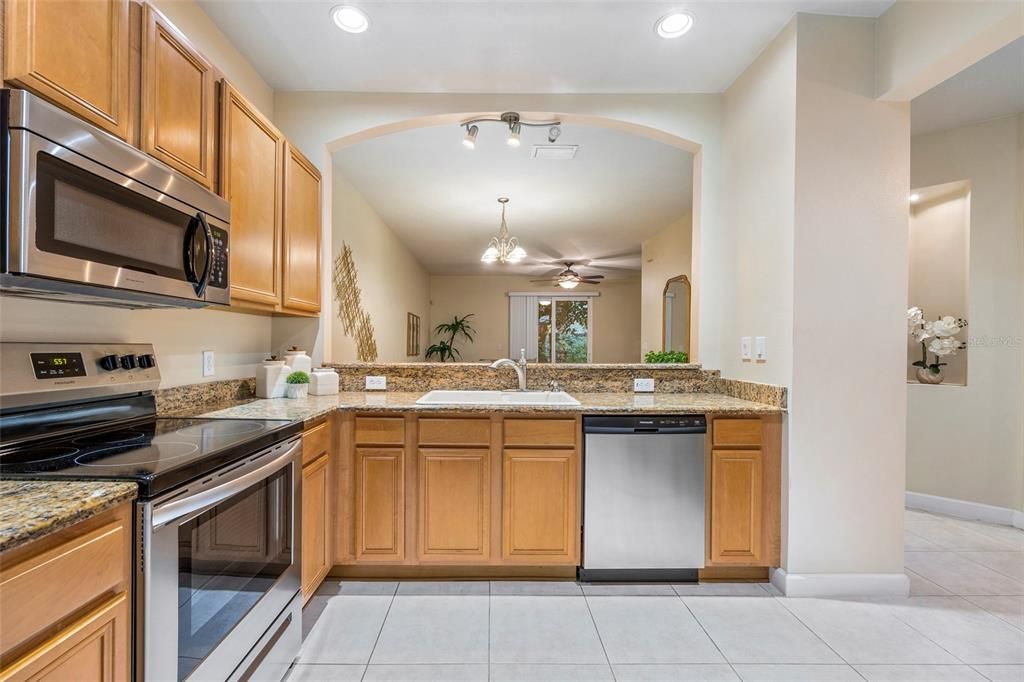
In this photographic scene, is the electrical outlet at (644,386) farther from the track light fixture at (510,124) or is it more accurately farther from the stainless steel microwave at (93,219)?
the stainless steel microwave at (93,219)

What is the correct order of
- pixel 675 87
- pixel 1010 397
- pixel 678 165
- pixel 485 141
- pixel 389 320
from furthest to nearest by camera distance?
pixel 389 320 < pixel 678 165 < pixel 485 141 < pixel 1010 397 < pixel 675 87

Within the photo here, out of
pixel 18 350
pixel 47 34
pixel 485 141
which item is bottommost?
pixel 18 350

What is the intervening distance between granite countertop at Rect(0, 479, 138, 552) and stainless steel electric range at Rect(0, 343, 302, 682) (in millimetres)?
44

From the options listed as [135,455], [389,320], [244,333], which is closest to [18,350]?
[135,455]

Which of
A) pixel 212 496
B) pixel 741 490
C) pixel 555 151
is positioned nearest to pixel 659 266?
pixel 555 151

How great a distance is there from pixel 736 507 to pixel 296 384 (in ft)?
7.31

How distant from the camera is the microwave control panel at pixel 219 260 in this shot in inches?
65.4

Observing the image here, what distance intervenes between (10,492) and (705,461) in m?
2.32

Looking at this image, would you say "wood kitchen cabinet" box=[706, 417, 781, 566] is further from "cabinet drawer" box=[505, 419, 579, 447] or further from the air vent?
the air vent

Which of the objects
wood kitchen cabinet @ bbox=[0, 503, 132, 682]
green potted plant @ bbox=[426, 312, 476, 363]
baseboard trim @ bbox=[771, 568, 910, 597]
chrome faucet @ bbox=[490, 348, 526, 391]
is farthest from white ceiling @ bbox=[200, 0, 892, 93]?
green potted plant @ bbox=[426, 312, 476, 363]

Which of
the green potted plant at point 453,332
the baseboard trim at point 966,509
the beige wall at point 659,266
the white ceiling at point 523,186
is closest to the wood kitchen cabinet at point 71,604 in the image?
the white ceiling at point 523,186

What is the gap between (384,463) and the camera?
2.24 m

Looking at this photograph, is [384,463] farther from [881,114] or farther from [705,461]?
[881,114]

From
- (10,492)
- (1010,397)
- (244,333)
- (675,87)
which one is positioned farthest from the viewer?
(1010,397)
